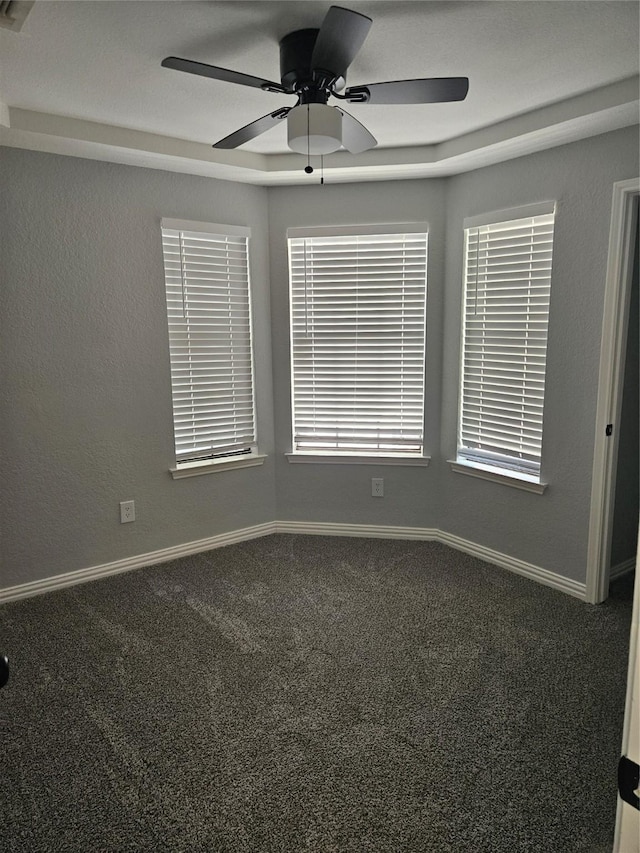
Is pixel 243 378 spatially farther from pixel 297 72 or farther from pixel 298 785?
pixel 298 785

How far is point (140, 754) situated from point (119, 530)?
1789 mm

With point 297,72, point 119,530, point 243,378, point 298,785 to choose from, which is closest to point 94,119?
point 297,72

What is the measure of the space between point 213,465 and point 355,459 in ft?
3.34

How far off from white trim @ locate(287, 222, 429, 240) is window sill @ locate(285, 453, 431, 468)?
155 centimetres

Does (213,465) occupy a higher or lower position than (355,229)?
lower

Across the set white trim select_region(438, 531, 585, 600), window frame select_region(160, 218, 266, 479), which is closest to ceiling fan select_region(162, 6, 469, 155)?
window frame select_region(160, 218, 266, 479)

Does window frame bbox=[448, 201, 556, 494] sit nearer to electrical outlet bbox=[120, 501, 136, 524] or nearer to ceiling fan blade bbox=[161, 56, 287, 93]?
ceiling fan blade bbox=[161, 56, 287, 93]

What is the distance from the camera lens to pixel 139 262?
142 inches

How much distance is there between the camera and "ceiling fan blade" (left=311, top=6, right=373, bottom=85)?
1.68 meters

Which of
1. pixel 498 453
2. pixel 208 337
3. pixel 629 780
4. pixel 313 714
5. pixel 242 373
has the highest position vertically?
pixel 208 337

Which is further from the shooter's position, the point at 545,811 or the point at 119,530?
the point at 119,530

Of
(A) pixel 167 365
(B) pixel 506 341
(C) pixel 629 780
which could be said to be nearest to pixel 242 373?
(A) pixel 167 365

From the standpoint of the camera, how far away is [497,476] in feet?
12.1

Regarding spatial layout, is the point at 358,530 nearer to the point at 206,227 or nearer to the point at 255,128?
the point at 206,227
